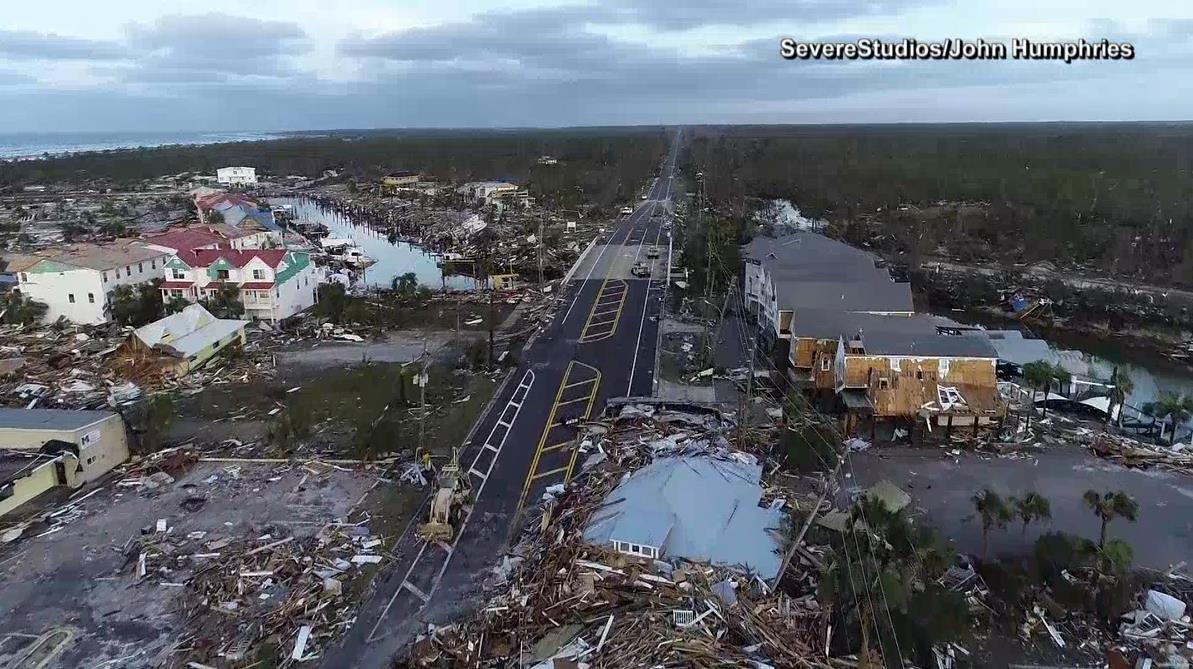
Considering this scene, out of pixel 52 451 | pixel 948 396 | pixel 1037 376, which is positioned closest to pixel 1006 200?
pixel 1037 376

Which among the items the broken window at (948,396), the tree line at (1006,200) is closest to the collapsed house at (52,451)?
the broken window at (948,396)

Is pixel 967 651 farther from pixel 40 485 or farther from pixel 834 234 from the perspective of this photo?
pixel 834 234

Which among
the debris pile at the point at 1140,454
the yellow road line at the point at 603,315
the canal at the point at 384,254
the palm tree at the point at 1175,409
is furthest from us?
the canal at the point at 384,254

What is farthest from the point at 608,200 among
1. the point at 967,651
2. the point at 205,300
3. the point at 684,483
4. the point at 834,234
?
the point at 967,651

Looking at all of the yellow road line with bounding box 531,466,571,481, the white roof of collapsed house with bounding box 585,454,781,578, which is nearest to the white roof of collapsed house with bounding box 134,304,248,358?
the yellow road line with bounding box 531,466,571,481

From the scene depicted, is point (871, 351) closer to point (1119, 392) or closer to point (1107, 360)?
point (1119, 392)

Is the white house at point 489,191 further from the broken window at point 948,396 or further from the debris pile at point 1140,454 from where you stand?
the debris pile at point 1140,454
